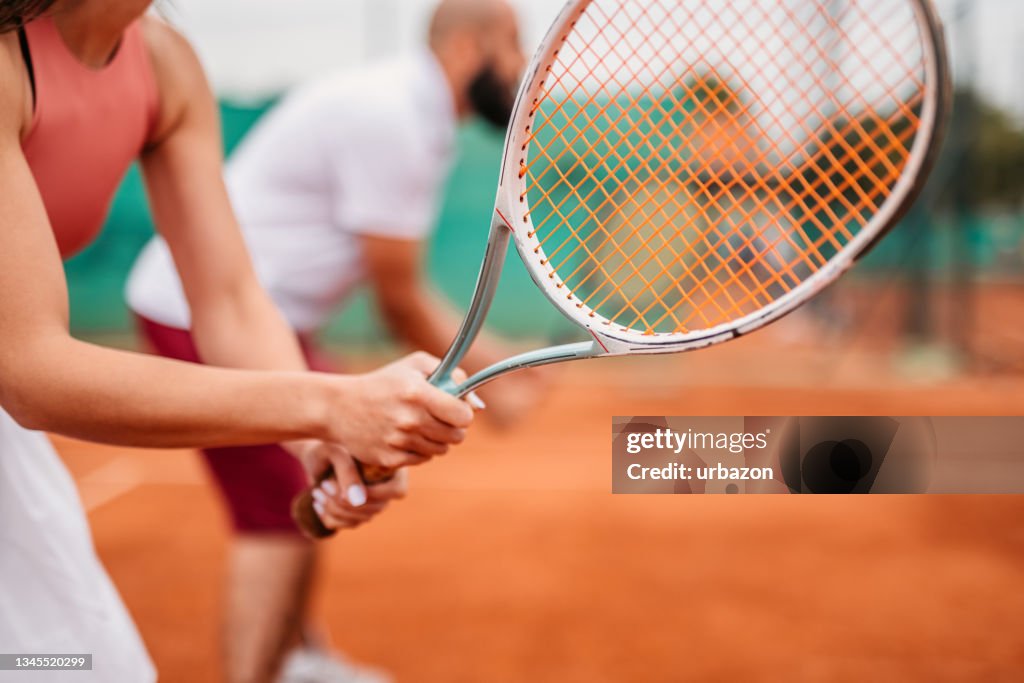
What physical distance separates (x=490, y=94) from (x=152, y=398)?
1142 mm

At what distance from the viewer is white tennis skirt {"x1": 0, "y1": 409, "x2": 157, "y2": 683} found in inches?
33.5

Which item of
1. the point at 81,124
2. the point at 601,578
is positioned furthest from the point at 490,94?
the point at 601,578

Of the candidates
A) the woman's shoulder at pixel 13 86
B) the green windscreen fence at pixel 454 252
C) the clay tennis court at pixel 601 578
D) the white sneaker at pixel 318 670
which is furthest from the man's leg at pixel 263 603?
the green windscreen fence at pixel 454 252

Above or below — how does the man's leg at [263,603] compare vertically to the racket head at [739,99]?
below

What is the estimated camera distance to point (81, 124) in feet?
2.71

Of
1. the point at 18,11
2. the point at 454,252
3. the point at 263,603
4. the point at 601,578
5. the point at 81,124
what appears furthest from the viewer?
the point at 454,252

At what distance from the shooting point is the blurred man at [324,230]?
149 cm

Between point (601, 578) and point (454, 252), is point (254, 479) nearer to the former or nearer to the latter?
point (601, 578)

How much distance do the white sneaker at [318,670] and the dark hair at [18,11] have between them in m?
1.28

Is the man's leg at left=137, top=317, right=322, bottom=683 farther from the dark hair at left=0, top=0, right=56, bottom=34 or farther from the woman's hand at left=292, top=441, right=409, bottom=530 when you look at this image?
the dark hair at left=0, top=0, right=56, bottom=34

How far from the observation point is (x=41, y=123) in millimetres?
777

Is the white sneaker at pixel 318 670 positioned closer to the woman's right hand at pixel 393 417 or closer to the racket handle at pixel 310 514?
the racket handle at pixel 310 514

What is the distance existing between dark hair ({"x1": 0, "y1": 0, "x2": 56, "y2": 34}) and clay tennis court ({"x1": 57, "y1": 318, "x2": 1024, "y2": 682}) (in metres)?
1.50

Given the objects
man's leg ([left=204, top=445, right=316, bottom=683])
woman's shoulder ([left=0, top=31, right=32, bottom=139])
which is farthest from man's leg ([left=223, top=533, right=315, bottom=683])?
woman's shoulder ([left=0, top=31, right=32, bottom=139])
